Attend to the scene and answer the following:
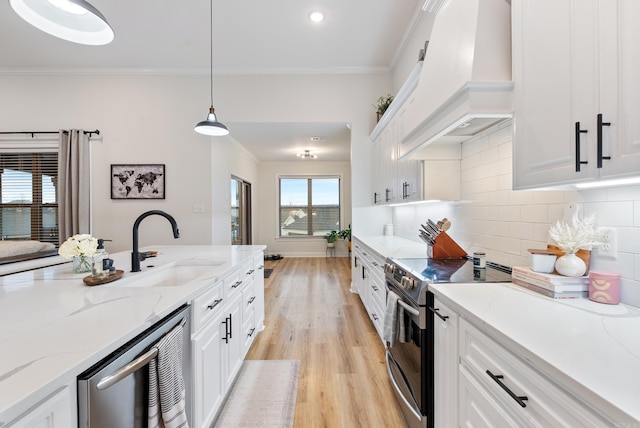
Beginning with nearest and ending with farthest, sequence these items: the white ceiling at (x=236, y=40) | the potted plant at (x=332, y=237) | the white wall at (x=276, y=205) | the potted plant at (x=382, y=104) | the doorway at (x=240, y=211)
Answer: the white ceiling at (x=236, y=40)
the potted plant at (x=382, y=104)
the doorway at (x=240, y=211)
the potted plant at (x=332, y=237)
the white wall at (x=276, y=205)

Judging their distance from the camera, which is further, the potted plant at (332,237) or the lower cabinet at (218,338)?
the potted plant at (332,237)

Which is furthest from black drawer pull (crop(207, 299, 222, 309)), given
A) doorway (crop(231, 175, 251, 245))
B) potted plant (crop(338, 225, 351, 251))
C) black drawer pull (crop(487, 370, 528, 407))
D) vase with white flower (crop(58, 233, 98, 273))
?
potted plant (crop(338, 225, 351, 251))

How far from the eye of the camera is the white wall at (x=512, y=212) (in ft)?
3.53

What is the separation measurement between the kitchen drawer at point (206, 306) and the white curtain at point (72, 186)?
139 inches

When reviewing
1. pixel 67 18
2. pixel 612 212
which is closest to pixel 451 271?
pixel 612 212

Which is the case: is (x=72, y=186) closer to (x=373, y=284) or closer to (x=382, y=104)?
(x=373, y=284)

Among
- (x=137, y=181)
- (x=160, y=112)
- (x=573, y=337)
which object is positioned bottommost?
(x=573, y=337)

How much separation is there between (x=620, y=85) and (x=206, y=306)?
1794mm

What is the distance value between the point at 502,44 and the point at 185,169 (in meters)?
3.95

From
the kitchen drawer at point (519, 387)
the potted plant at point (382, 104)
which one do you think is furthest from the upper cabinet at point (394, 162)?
the kitchen drawer at point (519, 387)

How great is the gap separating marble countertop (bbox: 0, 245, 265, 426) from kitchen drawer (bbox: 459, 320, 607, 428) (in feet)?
3.81

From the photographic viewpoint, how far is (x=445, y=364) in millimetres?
1262

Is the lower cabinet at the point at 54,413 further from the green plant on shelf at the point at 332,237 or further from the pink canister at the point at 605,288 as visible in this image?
the green plant on shelf at the point at 332,237

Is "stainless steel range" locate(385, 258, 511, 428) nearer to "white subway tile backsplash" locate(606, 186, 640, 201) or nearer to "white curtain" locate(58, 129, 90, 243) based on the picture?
"white subway tile backsplash" locate(606, 186, 640, 201)
